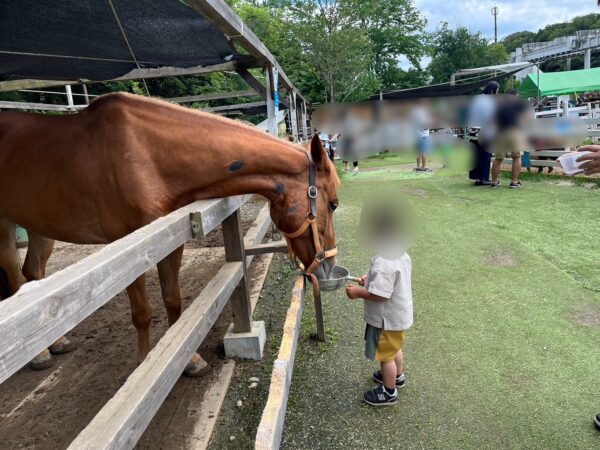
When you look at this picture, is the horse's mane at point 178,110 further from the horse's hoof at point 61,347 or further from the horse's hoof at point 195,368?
the horse's hoof at point 61,347

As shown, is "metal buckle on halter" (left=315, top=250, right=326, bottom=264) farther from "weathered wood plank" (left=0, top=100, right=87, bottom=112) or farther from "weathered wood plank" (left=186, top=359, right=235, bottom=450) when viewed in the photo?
"weathered wood plank" (left=0, top=100, right=87, bottom=112)

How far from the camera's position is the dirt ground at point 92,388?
2303mm

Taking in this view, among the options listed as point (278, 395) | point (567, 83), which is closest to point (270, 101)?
point (278, 395)

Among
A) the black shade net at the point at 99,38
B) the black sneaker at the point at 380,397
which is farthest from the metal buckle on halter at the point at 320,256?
the black shade net at the point at 99,38

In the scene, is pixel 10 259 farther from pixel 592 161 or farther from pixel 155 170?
pixel 592 161

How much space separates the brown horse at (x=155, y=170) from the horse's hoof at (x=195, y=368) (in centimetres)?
45

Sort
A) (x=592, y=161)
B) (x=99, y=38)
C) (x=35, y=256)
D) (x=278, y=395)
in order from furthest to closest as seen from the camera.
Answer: (x=35, y=256)
(x=99, y=38)
(x=592, y=161)
(x=278, y=395)

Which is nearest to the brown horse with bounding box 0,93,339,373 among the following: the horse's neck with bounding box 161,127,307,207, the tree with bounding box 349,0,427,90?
the horse's neck with bounding box 161,127,307,207

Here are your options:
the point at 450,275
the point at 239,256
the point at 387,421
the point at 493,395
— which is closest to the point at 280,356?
the point at 387,421

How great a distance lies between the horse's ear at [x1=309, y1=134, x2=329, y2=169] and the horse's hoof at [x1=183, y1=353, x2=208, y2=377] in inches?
61.9

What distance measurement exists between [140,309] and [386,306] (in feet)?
5.31

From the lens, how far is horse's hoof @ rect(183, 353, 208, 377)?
9.13ft

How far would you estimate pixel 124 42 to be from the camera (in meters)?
3.66

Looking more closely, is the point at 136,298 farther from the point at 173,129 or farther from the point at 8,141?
the point at 8,141
